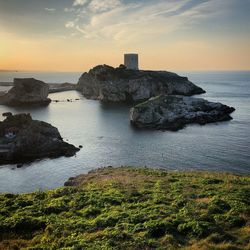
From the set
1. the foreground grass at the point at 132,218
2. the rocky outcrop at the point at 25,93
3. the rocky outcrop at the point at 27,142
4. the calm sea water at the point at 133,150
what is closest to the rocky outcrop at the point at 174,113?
the calm sea water at the point at 133,150

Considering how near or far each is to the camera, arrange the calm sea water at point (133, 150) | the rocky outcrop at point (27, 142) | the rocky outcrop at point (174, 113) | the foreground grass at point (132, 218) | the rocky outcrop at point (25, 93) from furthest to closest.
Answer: the rocky outcrop at point (25, 93), the rocky outcrop at point (174, 113), the rocky outcrop at point (27, 142), the calm sea water at point (133, 150), the foreground grass at point (132, 218)

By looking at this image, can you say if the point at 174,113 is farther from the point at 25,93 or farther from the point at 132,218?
the point at 132,218

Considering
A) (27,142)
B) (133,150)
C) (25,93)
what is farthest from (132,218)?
(25,93)

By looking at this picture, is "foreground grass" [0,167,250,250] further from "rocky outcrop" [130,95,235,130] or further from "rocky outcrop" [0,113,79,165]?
"rocky outcrop" [130,95,235,130]

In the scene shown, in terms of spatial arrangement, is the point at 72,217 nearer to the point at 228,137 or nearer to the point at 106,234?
the point at 106,234

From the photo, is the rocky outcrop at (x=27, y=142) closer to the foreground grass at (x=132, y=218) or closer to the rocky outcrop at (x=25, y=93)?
the foreground grass at (x=132, y=218)

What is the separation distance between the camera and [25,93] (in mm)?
185250

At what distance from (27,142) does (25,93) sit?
109962 mm

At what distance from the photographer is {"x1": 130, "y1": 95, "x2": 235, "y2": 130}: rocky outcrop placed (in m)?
119

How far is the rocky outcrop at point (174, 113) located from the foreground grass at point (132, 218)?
3059 inches

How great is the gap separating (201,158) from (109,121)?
192 feet

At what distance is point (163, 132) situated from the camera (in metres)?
107

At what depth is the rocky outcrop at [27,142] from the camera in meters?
79.5

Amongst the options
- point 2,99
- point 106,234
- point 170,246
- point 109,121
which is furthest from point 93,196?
point 2,99
